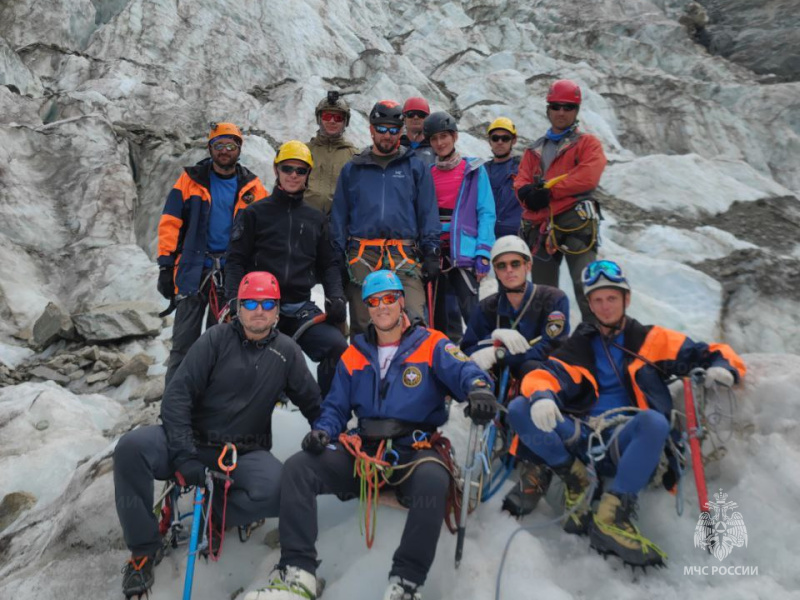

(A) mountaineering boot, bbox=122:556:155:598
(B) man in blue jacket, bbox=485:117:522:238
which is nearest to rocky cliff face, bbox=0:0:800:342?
(B) man in blue jacket, bbox=485:117:522:238

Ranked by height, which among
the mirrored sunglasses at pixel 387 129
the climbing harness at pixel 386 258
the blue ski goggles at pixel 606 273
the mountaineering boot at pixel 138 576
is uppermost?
the mirrored sunglasses at pixel 387 129

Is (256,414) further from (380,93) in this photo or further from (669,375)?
(380,93)

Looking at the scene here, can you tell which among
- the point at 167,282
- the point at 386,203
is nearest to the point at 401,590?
the point at 386,203

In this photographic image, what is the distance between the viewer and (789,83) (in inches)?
896

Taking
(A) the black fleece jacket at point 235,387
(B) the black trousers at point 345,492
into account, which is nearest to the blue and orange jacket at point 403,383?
(B) the black trousers at point 345,492

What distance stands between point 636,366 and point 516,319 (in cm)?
114

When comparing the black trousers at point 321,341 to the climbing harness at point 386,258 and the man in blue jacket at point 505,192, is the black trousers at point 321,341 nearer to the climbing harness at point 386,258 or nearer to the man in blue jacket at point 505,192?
the climbing harness at point 386,258

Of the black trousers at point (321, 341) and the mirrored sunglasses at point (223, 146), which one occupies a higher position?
the mirrored sunglasses at point (223, 146)

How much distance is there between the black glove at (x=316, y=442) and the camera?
3.40 m

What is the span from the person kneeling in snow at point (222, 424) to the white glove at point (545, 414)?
170cm

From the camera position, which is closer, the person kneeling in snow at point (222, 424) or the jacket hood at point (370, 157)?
the person kneeling in snow at point (222, 424)

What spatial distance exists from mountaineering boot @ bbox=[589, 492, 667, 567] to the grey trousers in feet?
7.02

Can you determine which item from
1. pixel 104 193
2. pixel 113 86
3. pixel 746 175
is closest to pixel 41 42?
pixel 113 86

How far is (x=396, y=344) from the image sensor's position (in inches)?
152
